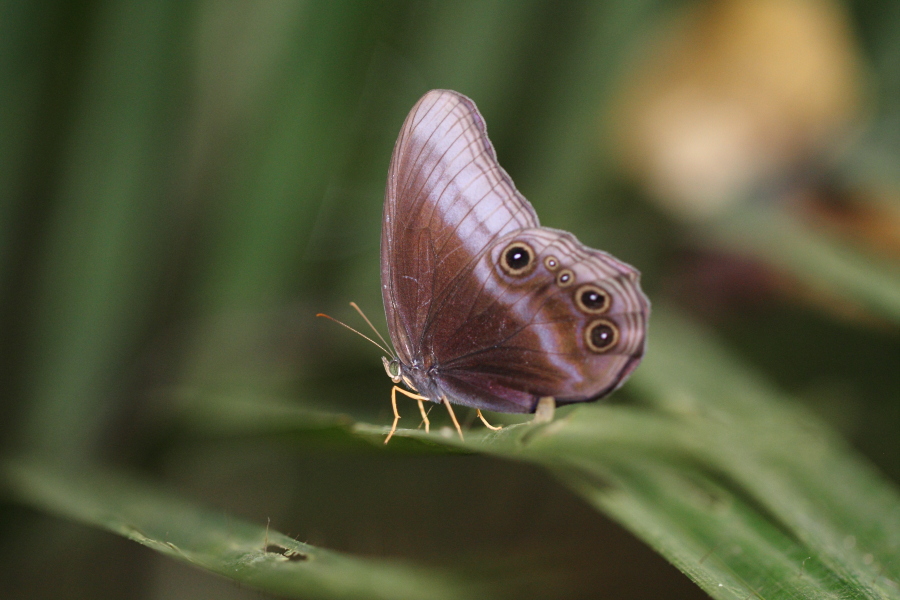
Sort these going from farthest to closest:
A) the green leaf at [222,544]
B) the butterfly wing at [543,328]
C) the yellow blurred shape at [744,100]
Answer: the yellow blurred shape at [744,100] → the butterfly wing at [543,328] → the green leaf at [222,544]

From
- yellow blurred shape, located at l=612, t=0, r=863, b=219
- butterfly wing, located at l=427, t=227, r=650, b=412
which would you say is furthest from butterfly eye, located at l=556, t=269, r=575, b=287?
yellow blurred shape, located at l=612, t=0, r=863, b=219

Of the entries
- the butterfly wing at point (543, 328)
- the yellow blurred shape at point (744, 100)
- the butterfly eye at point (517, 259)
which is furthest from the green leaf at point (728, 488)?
the yellow blurred shape at point (744, 100)

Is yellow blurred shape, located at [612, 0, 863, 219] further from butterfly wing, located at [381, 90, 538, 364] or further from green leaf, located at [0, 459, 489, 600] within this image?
green leaf, located at [0, 459, 489, 600]

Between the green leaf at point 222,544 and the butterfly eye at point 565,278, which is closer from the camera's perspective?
the green leaf at point 222,544

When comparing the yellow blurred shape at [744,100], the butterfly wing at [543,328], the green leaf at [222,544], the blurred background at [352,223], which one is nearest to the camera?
the green leaf at [222,544]

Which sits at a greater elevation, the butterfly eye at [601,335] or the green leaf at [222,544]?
the butterfly eye at [601,335]

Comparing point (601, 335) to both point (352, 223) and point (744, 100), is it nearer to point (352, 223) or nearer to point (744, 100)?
point (352, 223)

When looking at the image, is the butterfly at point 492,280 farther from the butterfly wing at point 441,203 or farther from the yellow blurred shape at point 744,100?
the yellow blurred shape at point 744,100

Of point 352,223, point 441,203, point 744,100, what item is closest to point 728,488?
point 441,203
